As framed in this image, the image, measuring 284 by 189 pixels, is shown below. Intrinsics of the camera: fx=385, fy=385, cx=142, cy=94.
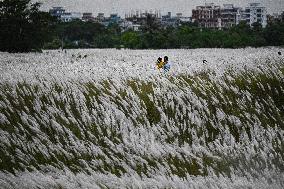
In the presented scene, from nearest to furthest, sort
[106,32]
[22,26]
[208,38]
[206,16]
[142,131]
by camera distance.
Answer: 1. [142,131]
2. [22,26]
3. [208,38]
4. [106,32]
5. [206,16]

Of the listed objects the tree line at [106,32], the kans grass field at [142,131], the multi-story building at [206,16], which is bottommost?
the kans grass field at [142,131]

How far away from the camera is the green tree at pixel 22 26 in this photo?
3947 cm

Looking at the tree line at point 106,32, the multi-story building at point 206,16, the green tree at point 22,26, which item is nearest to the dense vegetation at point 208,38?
the tree line at point 106,32

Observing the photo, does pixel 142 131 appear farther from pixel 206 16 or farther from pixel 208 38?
pixel 206 16

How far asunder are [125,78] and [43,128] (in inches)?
99.4

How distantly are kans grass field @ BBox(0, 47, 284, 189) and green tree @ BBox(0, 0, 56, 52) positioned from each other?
108 ft

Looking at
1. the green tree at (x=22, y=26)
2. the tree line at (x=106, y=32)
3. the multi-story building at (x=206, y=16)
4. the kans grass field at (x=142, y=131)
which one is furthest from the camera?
the multi-story building at (x=206, y=16)

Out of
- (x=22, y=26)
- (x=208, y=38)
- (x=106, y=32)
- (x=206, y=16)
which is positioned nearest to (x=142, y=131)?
(x=22, y=26)

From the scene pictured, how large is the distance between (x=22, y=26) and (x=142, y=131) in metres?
37.2

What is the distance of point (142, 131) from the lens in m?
5.65

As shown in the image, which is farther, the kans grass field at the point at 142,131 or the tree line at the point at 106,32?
the tree line at the point at 106,32

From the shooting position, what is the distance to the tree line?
3991cm

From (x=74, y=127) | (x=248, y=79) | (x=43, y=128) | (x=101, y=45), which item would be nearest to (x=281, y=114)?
(x=248, y=79)

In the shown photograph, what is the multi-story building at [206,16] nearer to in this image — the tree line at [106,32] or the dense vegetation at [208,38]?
the tree line at [106,32]
